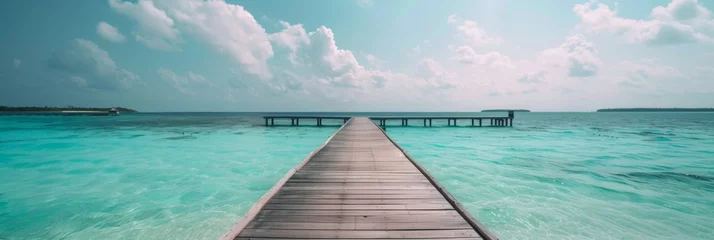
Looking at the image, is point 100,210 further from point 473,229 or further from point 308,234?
point 473,229

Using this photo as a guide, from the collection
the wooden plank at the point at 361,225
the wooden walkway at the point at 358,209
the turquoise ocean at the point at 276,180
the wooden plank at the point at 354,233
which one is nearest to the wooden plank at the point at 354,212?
the wooden walkway at the point at 358,209

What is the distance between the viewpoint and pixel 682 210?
661 centimetres

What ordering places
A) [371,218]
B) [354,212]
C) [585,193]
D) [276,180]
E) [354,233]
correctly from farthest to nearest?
[276,180]
[585,193]
[354,212]
[371,218]
[354,233]

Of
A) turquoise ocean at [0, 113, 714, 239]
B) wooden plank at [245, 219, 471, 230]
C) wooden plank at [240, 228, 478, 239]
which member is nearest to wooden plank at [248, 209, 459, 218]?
wooden plank at [245, 219, 471, 230]

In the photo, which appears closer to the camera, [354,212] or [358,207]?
[354,212]

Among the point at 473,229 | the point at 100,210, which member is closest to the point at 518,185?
the point at 473,229

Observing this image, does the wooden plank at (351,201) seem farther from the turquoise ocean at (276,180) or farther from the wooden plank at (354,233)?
the turquoise ocean at (276,180)

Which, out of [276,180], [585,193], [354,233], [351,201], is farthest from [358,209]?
[585,193]

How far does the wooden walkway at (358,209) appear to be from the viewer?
286cm

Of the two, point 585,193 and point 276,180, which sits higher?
point 585,193

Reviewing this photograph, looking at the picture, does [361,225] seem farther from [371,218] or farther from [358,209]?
[358,209]

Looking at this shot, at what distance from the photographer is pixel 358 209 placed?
11.5ft

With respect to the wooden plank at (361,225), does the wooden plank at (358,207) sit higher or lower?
higher

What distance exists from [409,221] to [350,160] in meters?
3.67
